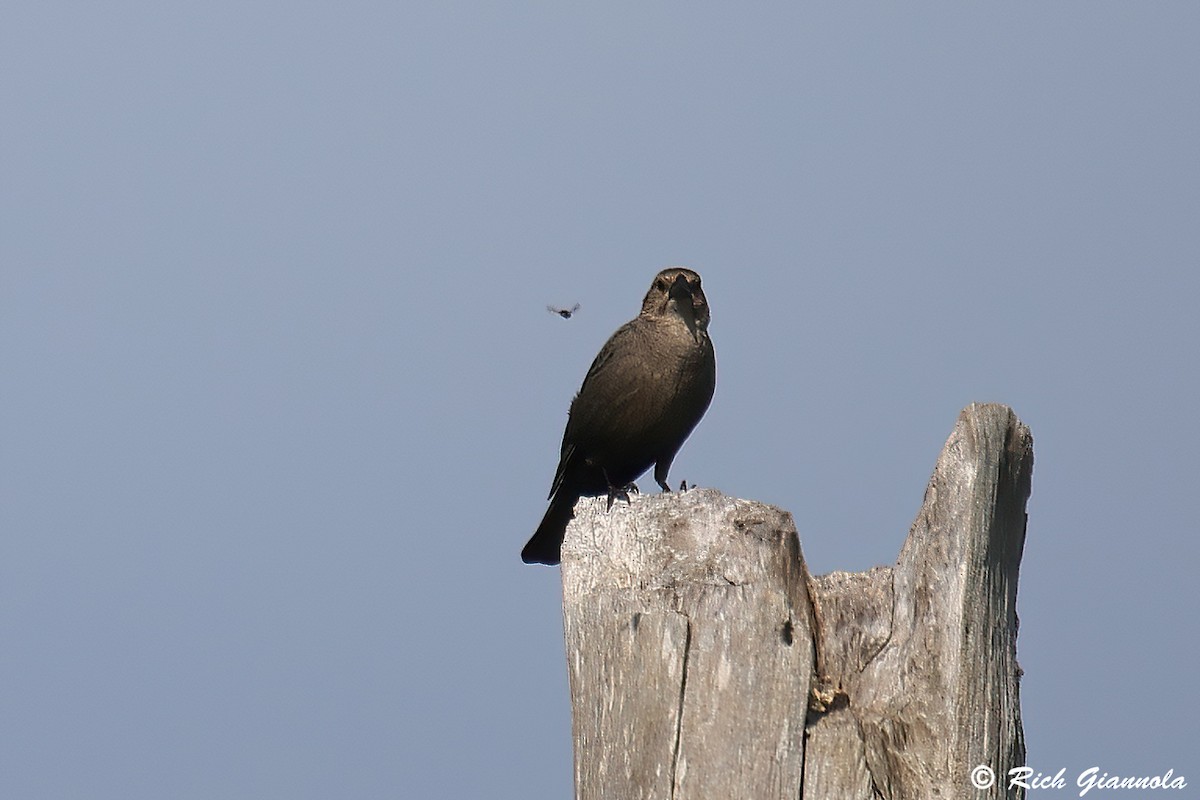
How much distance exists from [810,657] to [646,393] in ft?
8.69

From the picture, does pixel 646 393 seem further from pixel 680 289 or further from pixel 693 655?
pixel 693 655

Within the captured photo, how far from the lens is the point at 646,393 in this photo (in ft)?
19.6

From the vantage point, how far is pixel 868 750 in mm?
3328

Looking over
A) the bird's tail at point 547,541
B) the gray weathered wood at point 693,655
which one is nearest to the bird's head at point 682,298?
the bird's tail at point 547,541

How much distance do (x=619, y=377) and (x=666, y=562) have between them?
8.09ft

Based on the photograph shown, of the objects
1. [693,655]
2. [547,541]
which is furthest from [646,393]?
[693,655]

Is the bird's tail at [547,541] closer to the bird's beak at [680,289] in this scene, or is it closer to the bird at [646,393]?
the bird at [646,393]

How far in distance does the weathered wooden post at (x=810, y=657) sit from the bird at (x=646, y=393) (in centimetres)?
230

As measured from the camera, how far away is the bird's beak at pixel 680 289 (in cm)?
604

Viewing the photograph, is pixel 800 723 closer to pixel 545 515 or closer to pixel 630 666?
pixel 630 666

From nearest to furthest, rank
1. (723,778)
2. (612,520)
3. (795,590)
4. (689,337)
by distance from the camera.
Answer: (723,778)
(795,590)
(612,520)
(689,337)

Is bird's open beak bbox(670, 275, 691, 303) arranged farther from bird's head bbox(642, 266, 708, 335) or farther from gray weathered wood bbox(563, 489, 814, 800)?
gray weathered wood bbox(563, 489, 814, 800)

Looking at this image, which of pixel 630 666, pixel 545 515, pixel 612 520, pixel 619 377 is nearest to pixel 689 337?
pixel 619 377

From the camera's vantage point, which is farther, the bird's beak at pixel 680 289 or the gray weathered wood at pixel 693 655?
the bird's beak at pixel 680 289
